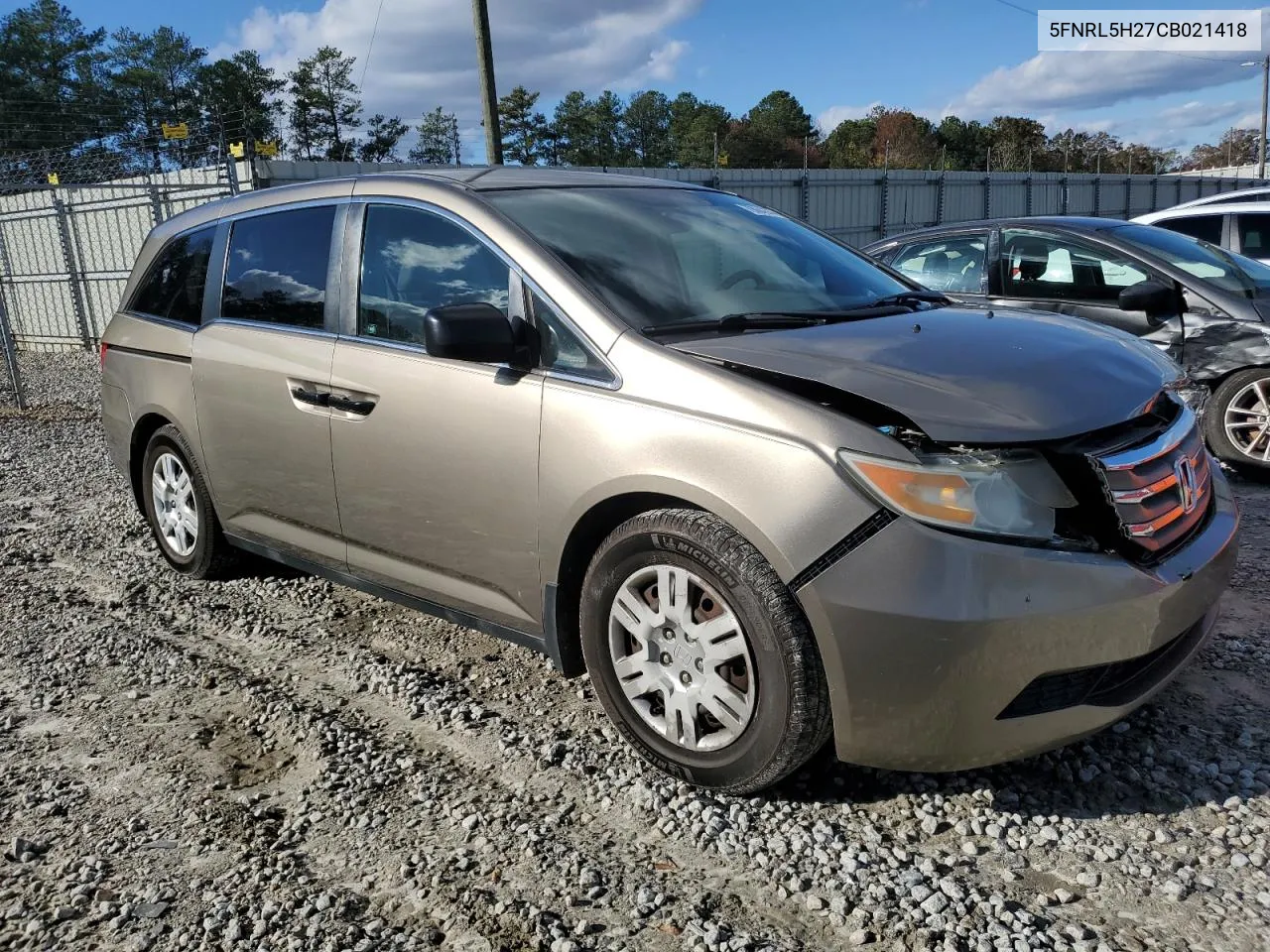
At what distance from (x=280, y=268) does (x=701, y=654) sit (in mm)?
2541

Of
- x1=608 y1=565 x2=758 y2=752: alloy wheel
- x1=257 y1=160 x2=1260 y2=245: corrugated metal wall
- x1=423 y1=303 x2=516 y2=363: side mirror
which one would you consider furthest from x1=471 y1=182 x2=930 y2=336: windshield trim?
x1=257 y1=160 x2=1260 y2=245: corrugated metal wall

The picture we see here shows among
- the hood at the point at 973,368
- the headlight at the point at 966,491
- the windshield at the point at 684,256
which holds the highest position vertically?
the windshield at the point at 684,256

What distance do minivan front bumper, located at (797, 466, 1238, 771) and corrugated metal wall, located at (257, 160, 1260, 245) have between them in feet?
42.1

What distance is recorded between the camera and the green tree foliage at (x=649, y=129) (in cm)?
4616

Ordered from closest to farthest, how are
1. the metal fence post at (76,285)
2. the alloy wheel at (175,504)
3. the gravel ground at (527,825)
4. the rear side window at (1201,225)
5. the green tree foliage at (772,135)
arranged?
the gravel ground at (527,825) → the alloy wheel at (175,504) → the rear side window at (1201,225) → the metal fence post at (76,285) → the green tree foliage at (772,135)

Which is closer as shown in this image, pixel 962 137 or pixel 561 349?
pixel 561 349

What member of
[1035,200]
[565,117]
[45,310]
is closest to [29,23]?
[565,117]

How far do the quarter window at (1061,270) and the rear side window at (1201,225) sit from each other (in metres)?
2.83

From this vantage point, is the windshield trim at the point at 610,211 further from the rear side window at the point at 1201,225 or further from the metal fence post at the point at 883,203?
the metal fence post at the point at 883,203

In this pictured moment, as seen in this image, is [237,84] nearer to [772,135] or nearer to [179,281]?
[772,135]

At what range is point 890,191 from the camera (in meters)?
23.2

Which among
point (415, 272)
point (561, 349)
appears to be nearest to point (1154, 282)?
point (561, 349)

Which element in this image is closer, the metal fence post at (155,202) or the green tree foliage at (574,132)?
the metal fence post at (155,202)

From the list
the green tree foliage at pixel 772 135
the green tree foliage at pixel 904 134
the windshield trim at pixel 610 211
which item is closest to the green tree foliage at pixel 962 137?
the green tree foliage at pixel 904 134
